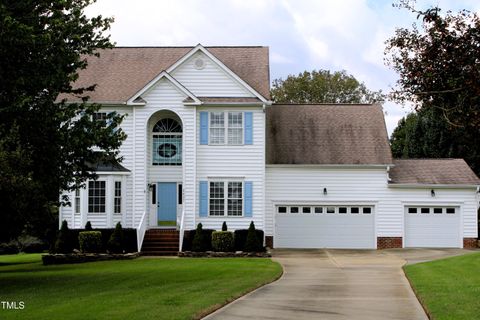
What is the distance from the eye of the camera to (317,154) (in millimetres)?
35594

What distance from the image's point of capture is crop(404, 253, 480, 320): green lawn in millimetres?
14102

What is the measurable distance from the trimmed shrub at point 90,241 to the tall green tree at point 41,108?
29.5ft

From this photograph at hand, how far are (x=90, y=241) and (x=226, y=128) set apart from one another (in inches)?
310

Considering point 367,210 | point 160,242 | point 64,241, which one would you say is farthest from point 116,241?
point 367,210

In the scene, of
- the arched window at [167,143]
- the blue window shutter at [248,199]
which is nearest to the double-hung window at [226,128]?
the arched window at [167,143]

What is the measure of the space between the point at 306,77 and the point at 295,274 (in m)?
43.1

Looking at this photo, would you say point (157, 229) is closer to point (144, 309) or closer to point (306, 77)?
point (144, 309)

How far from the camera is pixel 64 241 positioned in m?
30.6

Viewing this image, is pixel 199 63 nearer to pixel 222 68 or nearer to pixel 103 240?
pixel 222 68

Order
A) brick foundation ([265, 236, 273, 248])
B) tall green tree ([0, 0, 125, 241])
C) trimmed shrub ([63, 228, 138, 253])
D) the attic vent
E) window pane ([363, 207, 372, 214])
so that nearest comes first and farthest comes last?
tall green tree ([0, 0, 125, 241])
trimmed shrub ([63, 228, 138, 253])
the attic vent
brick foundation ([265, 236, 273, 248])
window pane ([363, 207, 372, 214])

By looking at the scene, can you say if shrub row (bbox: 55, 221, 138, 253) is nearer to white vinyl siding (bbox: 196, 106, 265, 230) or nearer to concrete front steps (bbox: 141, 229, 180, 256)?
concrete front steps (bbox: 141, 229, 180, 256)

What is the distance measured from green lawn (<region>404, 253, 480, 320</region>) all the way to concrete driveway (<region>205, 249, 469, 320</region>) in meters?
0.32

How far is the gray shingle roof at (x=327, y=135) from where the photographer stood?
35.4 meters

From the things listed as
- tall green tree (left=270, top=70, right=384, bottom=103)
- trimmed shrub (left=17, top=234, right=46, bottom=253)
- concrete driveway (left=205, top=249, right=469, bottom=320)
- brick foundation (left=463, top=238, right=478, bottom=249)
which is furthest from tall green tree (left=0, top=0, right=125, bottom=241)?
tall green tree (left=270, top=70, right=384, bottom=103)
